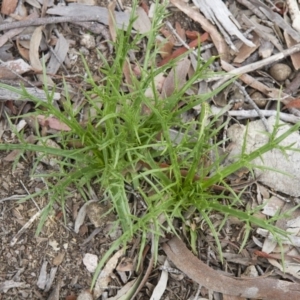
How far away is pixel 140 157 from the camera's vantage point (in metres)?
1.57

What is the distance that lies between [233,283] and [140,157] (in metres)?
0.53

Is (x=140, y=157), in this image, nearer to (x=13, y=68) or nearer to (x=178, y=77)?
(x=178, y=77)

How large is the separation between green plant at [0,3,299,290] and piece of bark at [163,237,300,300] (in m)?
0.07

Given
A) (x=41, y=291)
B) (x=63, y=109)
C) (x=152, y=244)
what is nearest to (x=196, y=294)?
(x=152, y=244)

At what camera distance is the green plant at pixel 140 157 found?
1.51 meters

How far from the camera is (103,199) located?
1.73 m

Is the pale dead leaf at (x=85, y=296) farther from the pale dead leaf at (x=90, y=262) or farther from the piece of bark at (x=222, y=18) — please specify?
the piece of bark at (x=222, y=18)

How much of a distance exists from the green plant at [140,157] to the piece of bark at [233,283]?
0.07 meters

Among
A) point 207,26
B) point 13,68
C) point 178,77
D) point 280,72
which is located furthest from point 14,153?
point 280,72

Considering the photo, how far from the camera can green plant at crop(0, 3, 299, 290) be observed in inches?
59.6

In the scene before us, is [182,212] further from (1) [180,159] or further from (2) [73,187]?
(2) [73,187]

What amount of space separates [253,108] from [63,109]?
2.22 ft

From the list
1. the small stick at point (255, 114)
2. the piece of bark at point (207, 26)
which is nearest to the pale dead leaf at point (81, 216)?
the small stick at point (255, 114)

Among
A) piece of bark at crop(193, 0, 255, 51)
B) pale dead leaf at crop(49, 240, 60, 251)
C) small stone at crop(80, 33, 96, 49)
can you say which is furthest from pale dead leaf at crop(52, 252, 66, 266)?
piece of bark at crop(193, 0, 255, 51)
